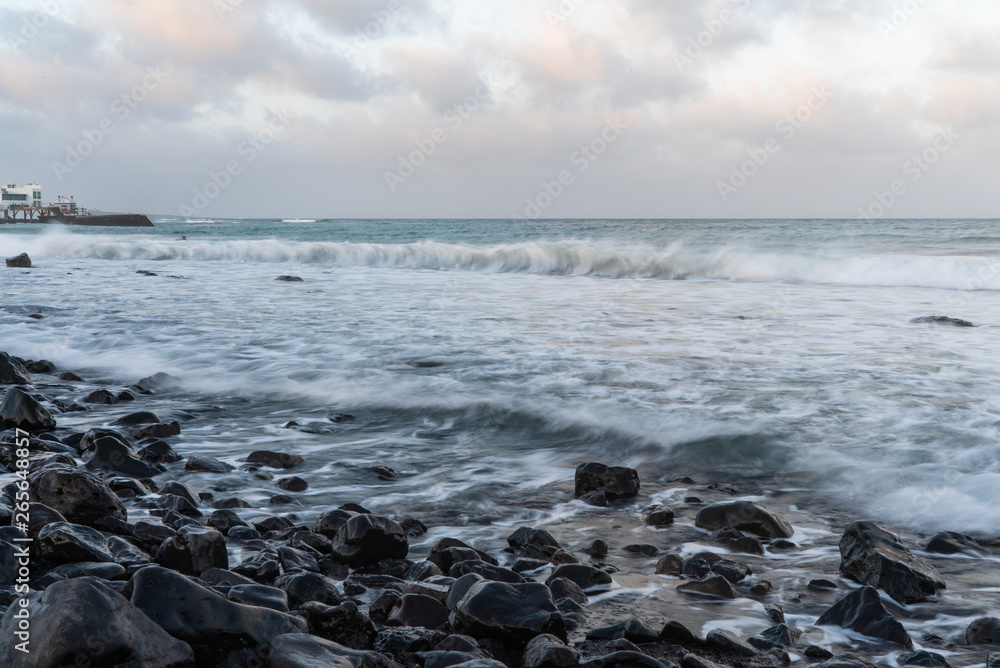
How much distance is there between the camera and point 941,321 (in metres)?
10.6

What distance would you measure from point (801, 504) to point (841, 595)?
3.88 ft

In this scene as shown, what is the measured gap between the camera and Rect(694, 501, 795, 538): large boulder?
11.9 feet

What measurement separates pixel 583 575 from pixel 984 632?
4.67ft

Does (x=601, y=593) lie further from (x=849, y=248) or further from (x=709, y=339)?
(x=849, y=248)

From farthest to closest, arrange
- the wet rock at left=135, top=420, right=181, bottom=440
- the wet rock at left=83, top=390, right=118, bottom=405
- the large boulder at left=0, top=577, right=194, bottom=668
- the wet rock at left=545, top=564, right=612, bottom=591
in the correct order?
the wet rock at left=83, top=390, right=118, bottom=405 < the wet rock at left=135, top=420, right=181, bottom=440 < the wet rock at left=545, top=564, right=612, bottom=591 < the large boulder at left=0, top=577, right=194, bottom=668

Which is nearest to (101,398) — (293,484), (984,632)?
(293,484)

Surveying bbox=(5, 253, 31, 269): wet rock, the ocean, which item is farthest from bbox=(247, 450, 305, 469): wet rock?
bbox=(5, 253, 31, 269): wet rock

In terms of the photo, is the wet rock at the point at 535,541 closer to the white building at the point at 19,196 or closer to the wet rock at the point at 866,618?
the wet rock at the point at 866,618

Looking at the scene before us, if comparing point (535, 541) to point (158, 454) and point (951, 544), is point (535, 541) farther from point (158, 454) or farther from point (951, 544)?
point (158, 454)

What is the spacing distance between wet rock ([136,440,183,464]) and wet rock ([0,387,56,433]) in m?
1.18

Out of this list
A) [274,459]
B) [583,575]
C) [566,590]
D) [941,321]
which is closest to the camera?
[566,590]

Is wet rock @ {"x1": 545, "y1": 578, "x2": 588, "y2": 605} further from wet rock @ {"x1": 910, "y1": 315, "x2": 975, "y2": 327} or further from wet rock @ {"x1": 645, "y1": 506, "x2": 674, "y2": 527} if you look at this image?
wet rock @ {"x1": 910, "y1": 315, "x2": 975, "y2": 327}

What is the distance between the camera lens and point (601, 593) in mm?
3004

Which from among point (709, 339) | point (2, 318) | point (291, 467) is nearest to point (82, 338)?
point (2, 318)
